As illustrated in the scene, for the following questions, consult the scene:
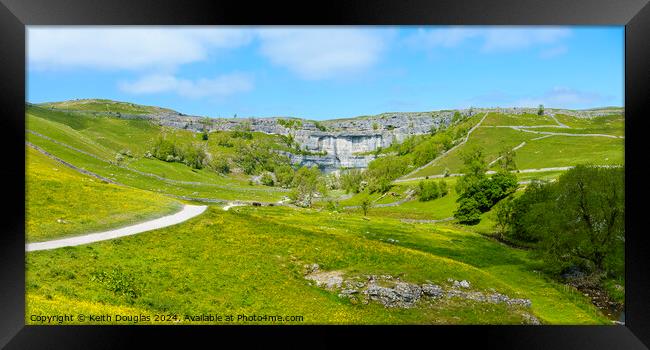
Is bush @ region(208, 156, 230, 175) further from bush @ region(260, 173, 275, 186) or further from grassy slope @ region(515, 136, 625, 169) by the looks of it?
grassy slope @ region(515, 136, 625, 169)

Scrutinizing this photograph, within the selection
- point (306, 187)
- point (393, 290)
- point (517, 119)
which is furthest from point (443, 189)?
point (517, 119)

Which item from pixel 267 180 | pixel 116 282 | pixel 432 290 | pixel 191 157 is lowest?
pixel 432 290

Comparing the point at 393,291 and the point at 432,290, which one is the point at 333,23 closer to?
the point at 393,291

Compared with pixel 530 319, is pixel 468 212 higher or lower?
higher

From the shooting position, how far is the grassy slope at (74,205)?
14.5 metres

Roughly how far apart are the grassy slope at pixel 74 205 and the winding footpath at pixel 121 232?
1.26ft

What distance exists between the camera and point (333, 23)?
10211 millimetres

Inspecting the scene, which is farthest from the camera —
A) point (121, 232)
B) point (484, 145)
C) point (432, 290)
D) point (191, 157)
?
point (484, 145)

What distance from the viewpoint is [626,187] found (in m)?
11.2

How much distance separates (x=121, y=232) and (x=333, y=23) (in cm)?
1209

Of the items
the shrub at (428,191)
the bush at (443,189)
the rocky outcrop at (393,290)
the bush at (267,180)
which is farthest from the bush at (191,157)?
the rocky outcrop at (393,290)

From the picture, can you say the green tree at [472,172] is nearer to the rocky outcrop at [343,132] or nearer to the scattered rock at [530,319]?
the scattered rock at [530,319]

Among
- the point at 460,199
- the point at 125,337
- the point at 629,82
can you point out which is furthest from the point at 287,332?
the point at 460,199

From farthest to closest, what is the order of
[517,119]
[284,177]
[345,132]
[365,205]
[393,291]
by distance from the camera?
[345,132] → [284,177] → [517,119] → [365,205] → [393,291]
